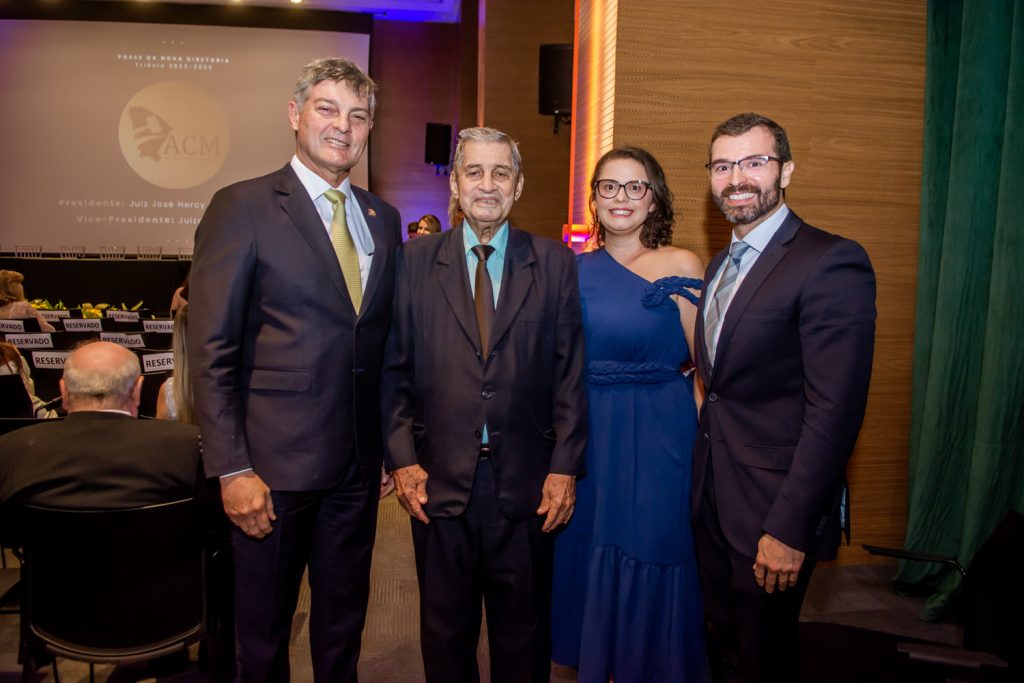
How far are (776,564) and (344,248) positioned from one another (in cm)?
137

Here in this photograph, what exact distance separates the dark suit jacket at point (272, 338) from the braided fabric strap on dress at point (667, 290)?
2.87ft

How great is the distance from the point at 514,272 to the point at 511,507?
2.19ft

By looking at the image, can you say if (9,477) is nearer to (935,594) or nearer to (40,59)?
(935,594)

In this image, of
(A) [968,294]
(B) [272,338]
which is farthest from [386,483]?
(A) [968,294]

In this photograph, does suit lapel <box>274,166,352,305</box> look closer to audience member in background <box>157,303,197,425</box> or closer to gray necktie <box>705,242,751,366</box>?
audience member in background <box>157,303,197,425</box>

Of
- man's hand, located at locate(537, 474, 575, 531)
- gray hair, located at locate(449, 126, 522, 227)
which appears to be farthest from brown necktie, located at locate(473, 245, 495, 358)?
man's hand, located at locate(537, 474, 575, 531)

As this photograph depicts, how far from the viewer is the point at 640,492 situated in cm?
221

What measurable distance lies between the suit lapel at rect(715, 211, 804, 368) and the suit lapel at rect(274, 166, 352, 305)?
991 millimetres

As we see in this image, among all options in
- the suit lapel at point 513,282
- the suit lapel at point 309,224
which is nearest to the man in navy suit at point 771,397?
the suit lapel at point 513,282

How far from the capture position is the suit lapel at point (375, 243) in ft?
6.24

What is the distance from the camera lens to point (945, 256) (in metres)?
3.26

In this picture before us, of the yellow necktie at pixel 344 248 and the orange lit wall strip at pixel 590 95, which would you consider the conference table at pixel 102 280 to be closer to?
the orange lit wall strip at pixel 590 95

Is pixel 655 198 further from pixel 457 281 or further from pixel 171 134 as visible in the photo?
pixel 171 134

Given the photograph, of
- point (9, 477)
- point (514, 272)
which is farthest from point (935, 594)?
point (9, 477)
